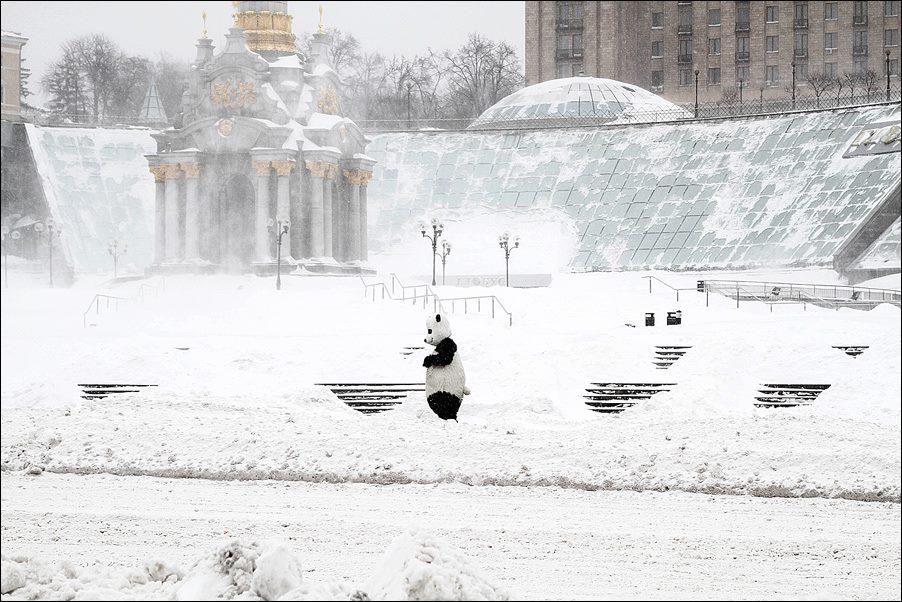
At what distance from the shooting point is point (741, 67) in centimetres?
5541

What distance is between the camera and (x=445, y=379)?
1370 centimetres

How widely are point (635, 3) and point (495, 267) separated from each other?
30.9 meters

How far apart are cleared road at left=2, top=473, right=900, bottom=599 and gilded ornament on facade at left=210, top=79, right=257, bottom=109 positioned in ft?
66.8

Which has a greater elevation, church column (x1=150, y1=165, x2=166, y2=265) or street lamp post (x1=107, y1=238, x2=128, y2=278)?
church column (x1=150, y1=165, x2=166, y2=265)

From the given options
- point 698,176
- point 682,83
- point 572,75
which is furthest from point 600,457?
point 682,83

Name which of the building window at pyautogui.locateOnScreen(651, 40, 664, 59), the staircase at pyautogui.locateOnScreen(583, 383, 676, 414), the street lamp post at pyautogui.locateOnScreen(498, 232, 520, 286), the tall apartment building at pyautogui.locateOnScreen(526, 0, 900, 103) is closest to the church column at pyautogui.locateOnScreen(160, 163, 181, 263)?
the street lamp post at pyautogui.locateOnScreen(498, 232, 520, 286)

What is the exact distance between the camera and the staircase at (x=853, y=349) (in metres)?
19.2

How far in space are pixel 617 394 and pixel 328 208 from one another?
14.3 m

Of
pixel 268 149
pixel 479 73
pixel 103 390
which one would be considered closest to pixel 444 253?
pixel 479 73

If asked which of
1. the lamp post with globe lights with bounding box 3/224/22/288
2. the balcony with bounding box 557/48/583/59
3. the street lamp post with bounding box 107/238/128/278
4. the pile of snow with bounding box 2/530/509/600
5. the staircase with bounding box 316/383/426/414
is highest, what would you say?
the balcony with bounding box 557/48/583/59

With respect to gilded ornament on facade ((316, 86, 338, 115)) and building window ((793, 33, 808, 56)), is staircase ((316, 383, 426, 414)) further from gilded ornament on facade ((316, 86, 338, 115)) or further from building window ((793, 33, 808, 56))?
building window ((793, 33, 808, 56))

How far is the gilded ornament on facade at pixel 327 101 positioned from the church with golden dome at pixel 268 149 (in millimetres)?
25

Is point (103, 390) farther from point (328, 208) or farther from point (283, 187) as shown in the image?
point (328, 208)

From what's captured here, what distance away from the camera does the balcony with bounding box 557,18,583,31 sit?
171ft
